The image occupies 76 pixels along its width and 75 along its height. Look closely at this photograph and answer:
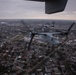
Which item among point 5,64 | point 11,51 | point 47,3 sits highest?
point 47,3

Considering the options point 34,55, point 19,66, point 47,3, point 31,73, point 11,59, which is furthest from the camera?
point 34,55

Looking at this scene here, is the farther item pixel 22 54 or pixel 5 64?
pixel 22 54

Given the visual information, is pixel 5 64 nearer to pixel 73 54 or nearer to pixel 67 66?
pixel 67 66

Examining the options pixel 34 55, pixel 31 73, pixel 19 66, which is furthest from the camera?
pixel 34 55

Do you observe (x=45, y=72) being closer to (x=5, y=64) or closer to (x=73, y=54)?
(x=5, y=64)

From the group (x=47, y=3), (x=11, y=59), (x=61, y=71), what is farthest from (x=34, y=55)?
(x=47, y=3)

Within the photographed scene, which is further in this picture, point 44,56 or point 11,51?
point 11,51

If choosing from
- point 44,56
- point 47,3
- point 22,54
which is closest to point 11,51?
point 22,54

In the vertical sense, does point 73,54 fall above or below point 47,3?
below

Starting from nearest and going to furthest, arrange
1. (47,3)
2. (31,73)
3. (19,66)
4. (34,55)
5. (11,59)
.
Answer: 1. (47,3)
2. (31,73)
3. (19,66)
4. (11,59)
5. (34,55)
